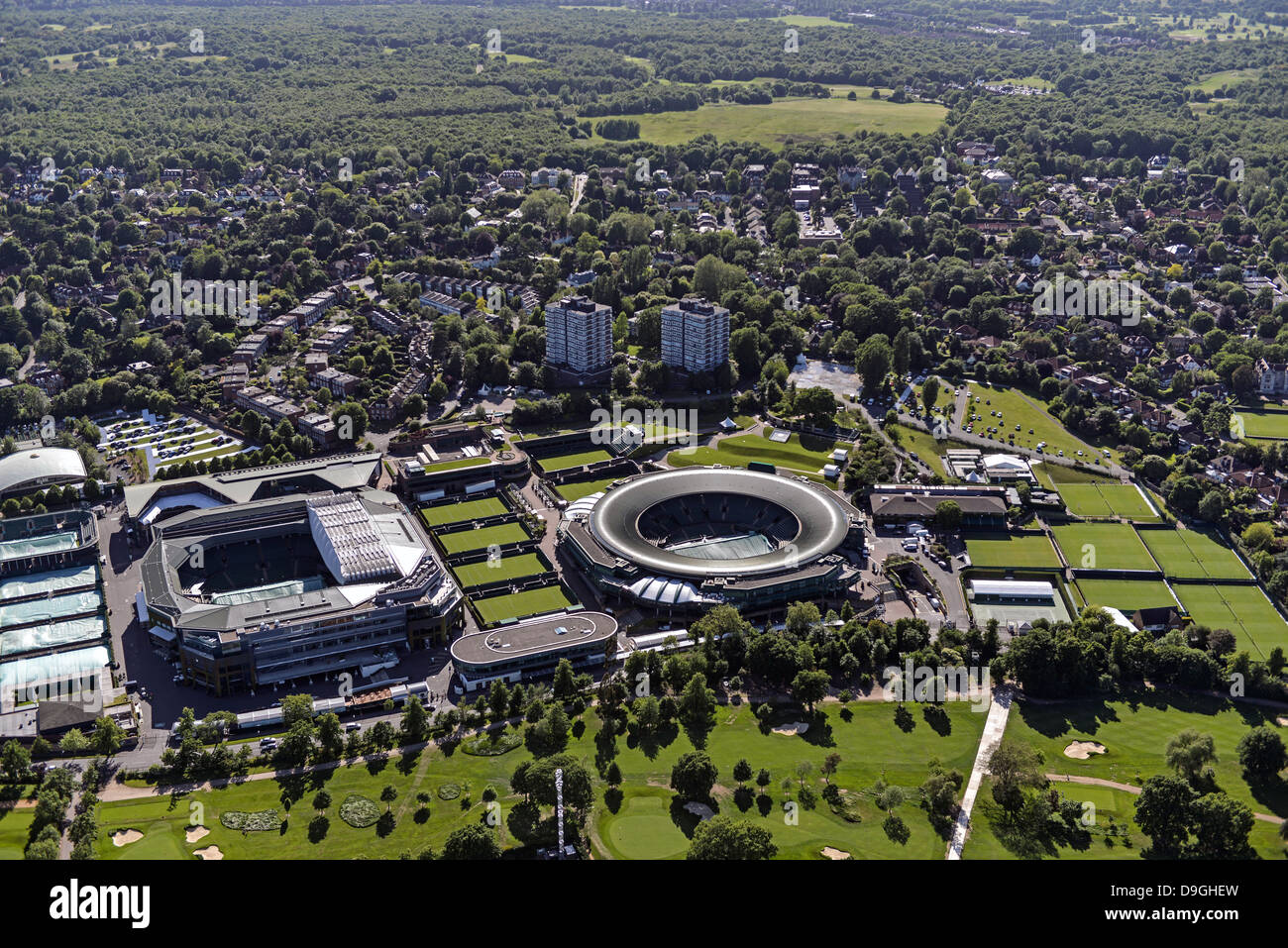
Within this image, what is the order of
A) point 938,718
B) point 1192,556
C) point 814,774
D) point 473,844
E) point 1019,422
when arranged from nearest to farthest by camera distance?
point 473,844, point 814,774, point 938,718, point 1192,556, point 1019,422

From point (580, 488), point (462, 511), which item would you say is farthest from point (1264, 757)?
point (462, 511)

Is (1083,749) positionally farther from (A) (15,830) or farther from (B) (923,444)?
(A) (15,830)

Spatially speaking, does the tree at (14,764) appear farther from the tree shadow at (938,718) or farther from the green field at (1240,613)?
the green field at (1240,613)

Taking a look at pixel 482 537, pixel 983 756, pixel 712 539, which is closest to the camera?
pixel 983 756

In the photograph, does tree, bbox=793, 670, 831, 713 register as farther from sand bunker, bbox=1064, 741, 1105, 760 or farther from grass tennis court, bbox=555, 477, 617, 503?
grass tennis court, bbox=555, 477, 617, 503

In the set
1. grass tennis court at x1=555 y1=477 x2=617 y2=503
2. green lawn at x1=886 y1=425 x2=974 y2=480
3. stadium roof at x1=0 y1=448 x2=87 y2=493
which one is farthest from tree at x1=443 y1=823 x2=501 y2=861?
green lawn at x1=886 y1=425 x2=974 y2=480
